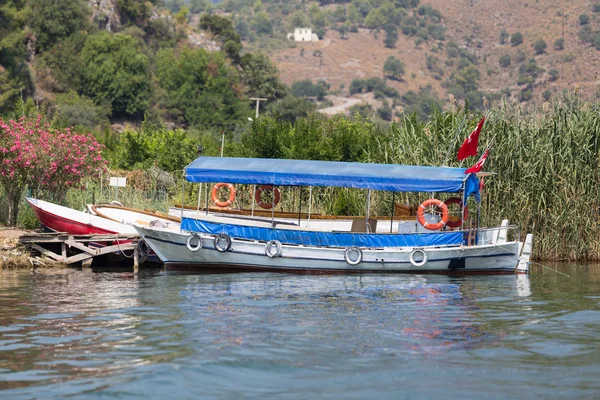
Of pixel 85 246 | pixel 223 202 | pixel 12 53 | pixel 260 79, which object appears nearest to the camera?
pixel 85 246

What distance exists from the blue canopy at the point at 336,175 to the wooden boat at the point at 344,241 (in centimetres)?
3

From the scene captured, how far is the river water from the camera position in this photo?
1300 centimetres

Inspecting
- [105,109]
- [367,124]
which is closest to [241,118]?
[105,109]

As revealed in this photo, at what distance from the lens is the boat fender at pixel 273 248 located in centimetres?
2594

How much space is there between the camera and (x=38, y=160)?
93.9 feet

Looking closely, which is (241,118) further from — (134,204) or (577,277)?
(577,277)

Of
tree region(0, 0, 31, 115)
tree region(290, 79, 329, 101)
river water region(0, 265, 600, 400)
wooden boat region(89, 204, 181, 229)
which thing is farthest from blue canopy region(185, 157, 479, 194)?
tree region(290, 79, 329, 101)

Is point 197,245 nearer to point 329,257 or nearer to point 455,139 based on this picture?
point 329,257

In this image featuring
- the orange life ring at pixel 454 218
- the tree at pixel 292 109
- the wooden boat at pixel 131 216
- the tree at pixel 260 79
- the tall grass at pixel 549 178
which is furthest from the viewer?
the tree at pixel 260 79

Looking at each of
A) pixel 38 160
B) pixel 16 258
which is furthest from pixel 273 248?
pixel 38 160

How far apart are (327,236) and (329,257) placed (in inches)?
22.7

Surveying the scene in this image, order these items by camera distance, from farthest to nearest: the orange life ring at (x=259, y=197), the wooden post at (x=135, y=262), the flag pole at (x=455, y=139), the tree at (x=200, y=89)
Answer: the tree at (x=200, y=89) < the orange life ring at (x=259, y=197) < the flag pole at (x=455, y=139) < the wooden post at (x=135, y=262)

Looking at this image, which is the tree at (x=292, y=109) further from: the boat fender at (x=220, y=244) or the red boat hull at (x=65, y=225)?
the boat fender at (x=220, y=244)

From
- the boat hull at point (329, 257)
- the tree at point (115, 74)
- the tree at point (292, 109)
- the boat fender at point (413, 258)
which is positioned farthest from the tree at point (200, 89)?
the boat fender at point (413, 258)
